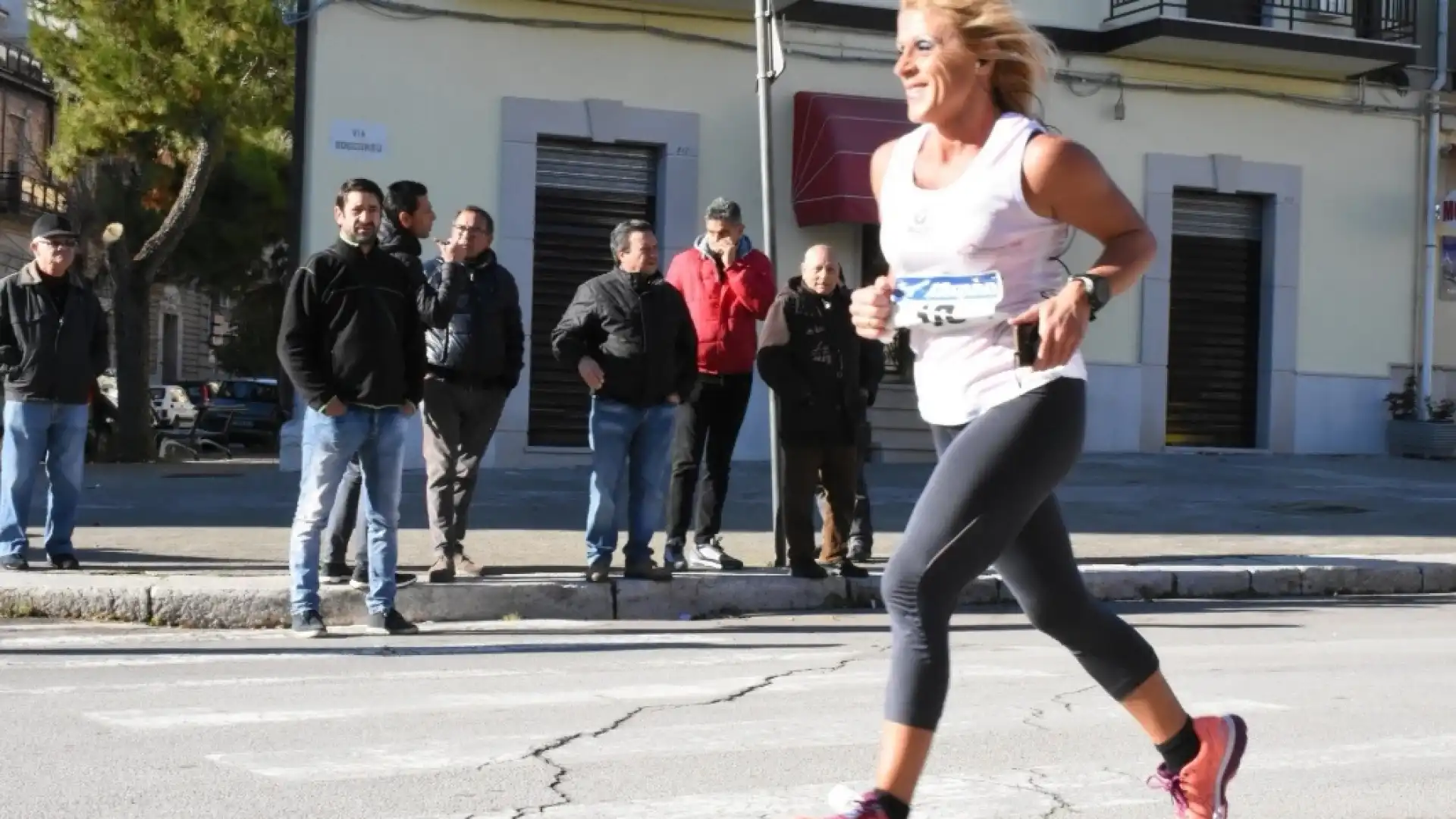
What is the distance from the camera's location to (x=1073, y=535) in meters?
13.3

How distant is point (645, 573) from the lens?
10.1 meters

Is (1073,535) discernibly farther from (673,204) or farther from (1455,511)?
(673,204)

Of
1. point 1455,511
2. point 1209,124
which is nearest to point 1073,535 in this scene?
point 1455,511

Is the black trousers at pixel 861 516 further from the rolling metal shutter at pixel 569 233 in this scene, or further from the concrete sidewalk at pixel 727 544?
the rolling metal shutter at pixel 569 233

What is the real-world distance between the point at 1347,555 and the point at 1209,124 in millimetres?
9459

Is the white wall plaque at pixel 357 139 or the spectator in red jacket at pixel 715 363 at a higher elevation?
the white wall plaque at pixel 357 139

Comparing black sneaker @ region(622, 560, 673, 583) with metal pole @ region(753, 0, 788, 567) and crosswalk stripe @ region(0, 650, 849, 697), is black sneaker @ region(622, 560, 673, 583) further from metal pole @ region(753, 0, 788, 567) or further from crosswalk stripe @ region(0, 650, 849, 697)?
crosswalk stripe @ region(0, 650, 849, 697)

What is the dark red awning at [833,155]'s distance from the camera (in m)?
18.3

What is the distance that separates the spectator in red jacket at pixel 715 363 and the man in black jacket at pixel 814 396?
1.11ft

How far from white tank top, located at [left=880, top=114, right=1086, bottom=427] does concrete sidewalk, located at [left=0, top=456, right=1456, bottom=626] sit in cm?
583

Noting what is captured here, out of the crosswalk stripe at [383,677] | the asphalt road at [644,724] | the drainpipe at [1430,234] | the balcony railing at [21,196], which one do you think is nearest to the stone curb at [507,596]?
the asphalt road at [644,724]

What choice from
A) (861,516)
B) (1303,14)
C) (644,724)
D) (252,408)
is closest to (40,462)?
(861,516)

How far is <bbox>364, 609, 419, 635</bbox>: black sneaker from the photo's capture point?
8.89 meters

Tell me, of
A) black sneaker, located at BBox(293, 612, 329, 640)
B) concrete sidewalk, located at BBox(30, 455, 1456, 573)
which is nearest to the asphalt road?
black sneaker, located at BBox(293, 612, 329, 640)
